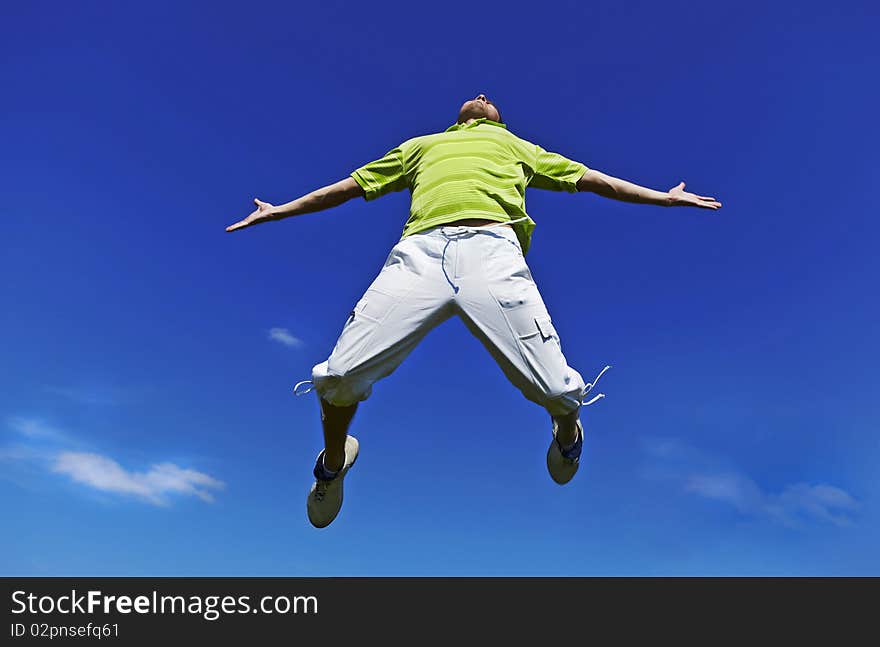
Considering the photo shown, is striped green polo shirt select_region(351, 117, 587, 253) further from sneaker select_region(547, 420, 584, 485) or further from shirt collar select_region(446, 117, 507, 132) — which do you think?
sneaker select_region(547, 420, 584, 485)

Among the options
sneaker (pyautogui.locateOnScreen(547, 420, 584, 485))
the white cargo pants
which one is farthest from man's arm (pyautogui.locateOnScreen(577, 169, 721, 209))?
sneaker (pyautogui.locateOnScreen(547, 420, 584, 485))

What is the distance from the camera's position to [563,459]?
560cm

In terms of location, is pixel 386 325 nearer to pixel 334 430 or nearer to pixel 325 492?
pixel 334 430

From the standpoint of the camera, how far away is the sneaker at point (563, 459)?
18.2 ft

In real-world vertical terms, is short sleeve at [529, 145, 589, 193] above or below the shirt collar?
below

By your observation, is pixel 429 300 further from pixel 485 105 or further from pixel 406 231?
pixel 485 105

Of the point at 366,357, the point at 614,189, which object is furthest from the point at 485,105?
the point at 366,357

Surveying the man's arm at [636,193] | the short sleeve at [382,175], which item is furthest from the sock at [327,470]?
the man's arm at [636,193]

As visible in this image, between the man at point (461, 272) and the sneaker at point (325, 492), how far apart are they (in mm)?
10

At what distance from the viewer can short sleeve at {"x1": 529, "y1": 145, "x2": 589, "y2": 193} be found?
5.73 meters

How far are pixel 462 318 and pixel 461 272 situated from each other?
35 cm

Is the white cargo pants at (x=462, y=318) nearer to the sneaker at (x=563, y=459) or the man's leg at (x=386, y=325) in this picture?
the man's leg at (x=386, y=325)

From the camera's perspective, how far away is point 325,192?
5.66 metres

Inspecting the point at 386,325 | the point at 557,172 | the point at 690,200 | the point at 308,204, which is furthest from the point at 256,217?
the point at 690,200
